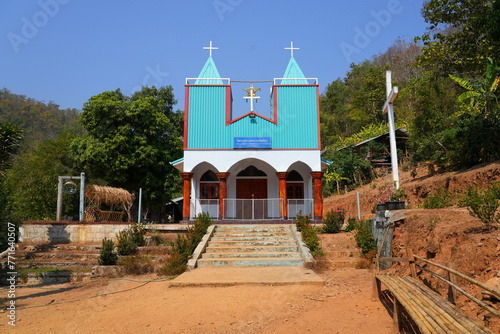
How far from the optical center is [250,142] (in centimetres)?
1714

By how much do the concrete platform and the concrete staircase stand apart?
52cm

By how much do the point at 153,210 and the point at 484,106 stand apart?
898 inches

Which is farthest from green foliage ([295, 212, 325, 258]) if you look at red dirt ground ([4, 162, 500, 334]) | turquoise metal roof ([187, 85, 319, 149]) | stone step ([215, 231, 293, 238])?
turquoise metal roof ([187, 85, 319, 149])

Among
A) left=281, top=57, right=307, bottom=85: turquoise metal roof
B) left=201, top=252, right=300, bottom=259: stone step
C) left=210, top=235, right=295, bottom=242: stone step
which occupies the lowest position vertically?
left=201, top=252, right=300, bottom=259: stone step

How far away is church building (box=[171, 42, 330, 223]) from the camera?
17078 mm

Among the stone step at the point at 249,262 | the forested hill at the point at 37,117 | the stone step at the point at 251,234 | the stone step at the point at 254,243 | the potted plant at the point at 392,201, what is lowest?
the stone step at the point at 249,262

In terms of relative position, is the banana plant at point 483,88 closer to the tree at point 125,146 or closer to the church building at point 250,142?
the church building at point 250,142

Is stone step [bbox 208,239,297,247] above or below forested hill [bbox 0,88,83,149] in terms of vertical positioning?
below

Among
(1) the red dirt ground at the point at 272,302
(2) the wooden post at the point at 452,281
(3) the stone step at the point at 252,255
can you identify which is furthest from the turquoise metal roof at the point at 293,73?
(2) the wooden post at the point at 452,281

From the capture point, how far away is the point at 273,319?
590 centimetres

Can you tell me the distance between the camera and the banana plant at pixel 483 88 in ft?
49.3

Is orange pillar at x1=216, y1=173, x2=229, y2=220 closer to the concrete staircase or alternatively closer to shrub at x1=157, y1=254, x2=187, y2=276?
the concrete staircase

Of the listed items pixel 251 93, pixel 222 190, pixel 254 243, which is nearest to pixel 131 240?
pixel 254 243

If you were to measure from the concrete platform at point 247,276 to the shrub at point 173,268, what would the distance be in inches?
18.3
